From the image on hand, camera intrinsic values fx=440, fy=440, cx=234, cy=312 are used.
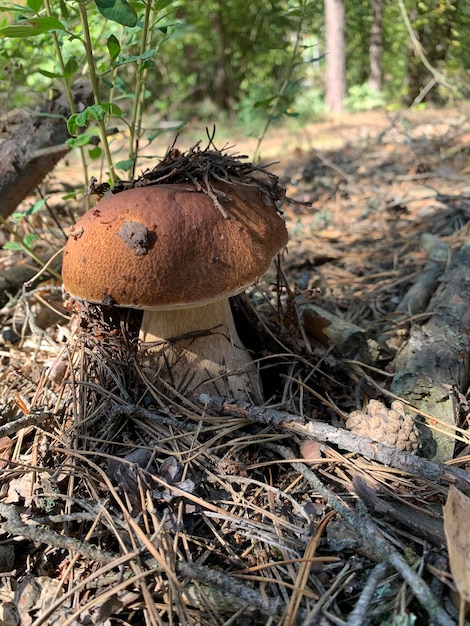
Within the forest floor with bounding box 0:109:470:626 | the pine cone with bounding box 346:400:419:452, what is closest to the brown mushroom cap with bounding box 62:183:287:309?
the forest floor with bounding box 0:109:470:626

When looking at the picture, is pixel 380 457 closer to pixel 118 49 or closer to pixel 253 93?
pixel 118 49

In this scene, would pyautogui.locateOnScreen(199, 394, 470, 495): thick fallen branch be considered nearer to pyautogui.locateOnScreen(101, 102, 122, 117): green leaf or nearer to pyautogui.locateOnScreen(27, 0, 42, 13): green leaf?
pyautogui.locateOnScreen(101, 102, 122, 117): green leaf

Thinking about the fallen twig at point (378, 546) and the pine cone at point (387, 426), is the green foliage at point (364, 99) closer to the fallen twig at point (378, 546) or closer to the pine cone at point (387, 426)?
the pine cone at point (387, 426)

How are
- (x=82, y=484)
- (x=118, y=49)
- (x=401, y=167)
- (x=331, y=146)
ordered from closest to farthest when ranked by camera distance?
1. (x=82, y=484)
2. (x=118, y=49)
3. (x=401, y=167)
4. (x=331, y=146)

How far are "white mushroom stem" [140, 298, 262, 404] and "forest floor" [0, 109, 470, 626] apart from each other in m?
0.08

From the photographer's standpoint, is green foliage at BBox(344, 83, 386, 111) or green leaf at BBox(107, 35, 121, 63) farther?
green foliage at BBox(344, 83, 386, 111)

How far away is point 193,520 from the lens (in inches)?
53.7

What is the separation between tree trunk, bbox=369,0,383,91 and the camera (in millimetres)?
12359

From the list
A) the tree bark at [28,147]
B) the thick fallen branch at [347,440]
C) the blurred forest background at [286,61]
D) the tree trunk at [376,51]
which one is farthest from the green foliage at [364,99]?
the thick fallen branch at [347,440]

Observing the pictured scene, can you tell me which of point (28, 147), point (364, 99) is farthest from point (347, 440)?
point (364, 99)

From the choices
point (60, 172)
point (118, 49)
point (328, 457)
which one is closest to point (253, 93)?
point (60, 172)

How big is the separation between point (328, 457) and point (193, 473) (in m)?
0.47

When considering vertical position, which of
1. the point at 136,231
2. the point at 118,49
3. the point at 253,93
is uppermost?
the point at 118,49

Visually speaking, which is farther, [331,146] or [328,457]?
[331,146]
